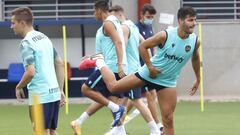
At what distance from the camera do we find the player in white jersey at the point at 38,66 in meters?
8.54

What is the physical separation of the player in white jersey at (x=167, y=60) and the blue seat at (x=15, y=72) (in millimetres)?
10215

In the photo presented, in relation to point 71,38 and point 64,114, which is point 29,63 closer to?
point 64,114

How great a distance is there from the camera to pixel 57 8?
20.9 m

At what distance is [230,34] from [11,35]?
225 inches

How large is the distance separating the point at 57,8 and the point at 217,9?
428 centimetres

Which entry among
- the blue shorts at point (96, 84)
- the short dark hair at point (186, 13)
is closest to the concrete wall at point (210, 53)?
the blue shorts at point (96, 84)

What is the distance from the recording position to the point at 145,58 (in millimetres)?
9578

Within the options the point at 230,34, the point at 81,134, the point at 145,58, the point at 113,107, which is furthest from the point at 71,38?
the point at 145,58

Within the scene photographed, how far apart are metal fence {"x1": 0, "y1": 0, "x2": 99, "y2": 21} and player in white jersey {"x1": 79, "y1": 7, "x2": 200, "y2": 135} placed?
36.5 feet

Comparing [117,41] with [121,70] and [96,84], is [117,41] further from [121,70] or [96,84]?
[96,84]

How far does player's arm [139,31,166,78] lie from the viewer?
949 cm

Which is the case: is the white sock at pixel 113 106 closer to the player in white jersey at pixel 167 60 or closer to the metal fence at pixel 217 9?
the player in white jersey at pixel 167 60

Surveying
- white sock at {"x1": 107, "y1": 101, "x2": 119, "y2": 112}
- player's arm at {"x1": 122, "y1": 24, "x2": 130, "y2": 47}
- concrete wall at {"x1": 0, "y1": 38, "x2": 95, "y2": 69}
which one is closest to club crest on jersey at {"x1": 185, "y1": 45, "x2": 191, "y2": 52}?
white sock at {"x1": 107, "y1": 101, "x2": 119, "y2": 112}

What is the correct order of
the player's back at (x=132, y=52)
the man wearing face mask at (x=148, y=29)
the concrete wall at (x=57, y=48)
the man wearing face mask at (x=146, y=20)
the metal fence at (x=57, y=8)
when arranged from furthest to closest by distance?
the metal fence at (x=57, y=8), the concrete wall at (x=57, y=48), the man wearing face mask at (x=146, y=20), the man wearing face mask at (x=148, y=29), the player's back at (x=132, y=52)
